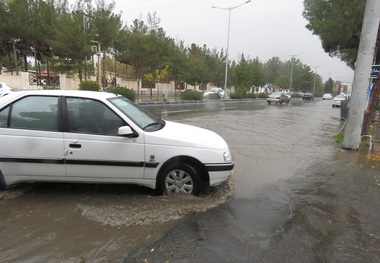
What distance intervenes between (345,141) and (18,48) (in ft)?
104

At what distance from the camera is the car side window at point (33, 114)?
13.5 feet

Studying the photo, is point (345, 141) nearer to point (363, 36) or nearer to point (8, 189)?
point (363, 36)

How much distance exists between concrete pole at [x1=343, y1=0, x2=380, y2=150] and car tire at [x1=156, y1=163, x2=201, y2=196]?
20.7 ft

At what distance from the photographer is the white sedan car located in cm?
409

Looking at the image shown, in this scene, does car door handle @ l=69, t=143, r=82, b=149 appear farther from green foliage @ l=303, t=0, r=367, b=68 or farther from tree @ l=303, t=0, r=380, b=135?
green foliage @ l=303, t=0, r=367, b=68

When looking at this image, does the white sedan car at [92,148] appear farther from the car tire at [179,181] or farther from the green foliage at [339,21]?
the green foliage at [339,21]

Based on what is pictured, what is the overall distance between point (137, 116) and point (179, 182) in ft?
4.11

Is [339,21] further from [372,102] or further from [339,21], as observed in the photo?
[372,102]

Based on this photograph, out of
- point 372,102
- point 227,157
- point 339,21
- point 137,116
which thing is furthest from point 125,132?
point 339,21

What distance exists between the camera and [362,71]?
821 cm

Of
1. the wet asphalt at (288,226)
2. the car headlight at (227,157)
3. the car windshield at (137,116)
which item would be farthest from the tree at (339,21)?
the car windshield at (137,116)

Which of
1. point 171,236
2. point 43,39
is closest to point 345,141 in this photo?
point 171,236

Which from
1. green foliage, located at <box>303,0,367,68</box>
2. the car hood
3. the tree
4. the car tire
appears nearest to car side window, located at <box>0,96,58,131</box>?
the car hood

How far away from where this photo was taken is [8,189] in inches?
179
